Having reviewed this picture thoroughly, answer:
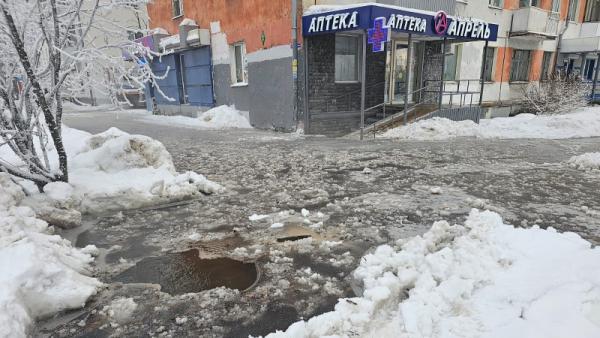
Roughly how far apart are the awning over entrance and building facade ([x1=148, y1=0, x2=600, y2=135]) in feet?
0.33

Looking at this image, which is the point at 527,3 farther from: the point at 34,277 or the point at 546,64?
the point at 34,277

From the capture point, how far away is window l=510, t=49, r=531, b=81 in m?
18.9

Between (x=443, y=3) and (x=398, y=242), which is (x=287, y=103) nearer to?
(x=443, y=3)

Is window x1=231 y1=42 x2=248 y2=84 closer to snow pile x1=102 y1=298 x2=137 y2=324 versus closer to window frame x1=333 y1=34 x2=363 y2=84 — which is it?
window frame x1=333 y1=34 x2=363 y2=84

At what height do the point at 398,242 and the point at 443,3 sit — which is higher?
the point at 443,3

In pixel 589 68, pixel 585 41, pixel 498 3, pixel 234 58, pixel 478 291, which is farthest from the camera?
pixel 589 68

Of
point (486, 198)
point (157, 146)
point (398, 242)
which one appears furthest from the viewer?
point (157, 146)

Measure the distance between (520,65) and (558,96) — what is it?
16.0 ft

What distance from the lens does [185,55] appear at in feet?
60.1

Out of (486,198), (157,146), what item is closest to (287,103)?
(157,146)

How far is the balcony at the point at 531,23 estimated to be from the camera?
667 inches

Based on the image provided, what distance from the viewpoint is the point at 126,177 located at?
5.65 meters

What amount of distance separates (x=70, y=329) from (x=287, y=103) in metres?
10.2

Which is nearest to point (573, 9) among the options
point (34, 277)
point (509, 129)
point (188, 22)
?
point (509, 129)
